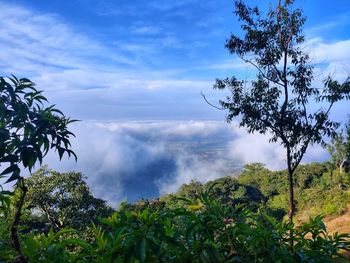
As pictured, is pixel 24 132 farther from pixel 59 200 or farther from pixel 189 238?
pixel 59 200

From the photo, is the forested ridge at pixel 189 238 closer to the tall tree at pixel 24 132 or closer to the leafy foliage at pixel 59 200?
the tall tree at pixel 24 132

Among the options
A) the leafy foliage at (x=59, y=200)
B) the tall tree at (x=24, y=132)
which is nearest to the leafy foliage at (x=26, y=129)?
the tall tree at (x=24, y=132)

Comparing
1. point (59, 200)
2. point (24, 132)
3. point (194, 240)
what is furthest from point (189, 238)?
point (59, 200)

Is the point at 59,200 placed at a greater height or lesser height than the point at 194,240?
greater

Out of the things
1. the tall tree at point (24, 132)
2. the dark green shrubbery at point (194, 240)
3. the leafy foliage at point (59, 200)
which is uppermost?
the leafy foliage at point (59, 200)

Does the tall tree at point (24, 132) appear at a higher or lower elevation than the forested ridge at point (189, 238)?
higher

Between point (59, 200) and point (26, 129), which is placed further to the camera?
point (59, 200)

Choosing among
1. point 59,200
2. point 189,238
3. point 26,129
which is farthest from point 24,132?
point 59,200

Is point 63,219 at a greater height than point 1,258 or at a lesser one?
greater

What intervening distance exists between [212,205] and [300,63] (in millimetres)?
7336

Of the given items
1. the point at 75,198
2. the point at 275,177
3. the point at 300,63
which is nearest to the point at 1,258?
the point at 300,63

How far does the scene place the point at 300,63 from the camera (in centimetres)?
821

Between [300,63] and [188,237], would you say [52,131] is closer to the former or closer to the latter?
[188,237]

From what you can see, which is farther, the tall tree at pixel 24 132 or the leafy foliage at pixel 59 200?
the leafy foliage at pixel 59 200
